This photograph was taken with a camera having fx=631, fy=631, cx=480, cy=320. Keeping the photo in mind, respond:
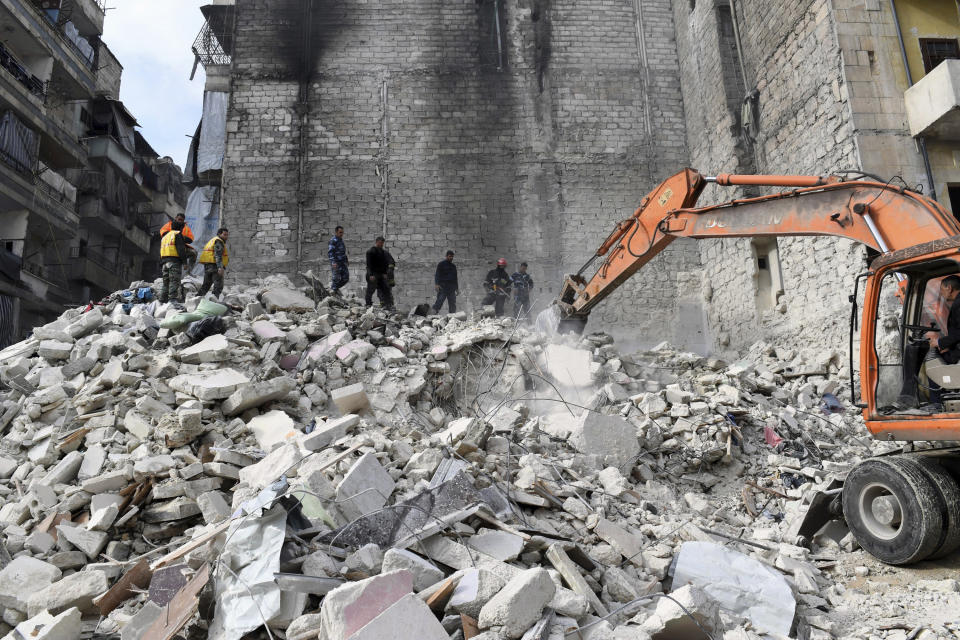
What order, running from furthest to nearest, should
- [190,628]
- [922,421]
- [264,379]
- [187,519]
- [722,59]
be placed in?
[722,59] → [264,379] → [187,519] → [922,421] → [190,628]

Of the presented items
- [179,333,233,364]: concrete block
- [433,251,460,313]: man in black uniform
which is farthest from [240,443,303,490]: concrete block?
[433,251,460,313]: man in black uniform

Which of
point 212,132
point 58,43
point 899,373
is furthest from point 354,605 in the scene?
point 58,43

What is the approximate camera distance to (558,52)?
586 inches

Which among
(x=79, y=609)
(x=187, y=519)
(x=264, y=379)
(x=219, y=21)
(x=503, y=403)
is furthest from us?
(x=219, y=21)

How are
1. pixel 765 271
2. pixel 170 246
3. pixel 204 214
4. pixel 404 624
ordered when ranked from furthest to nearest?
pixel 204 214, pixel 765 271, pixel 170 246, pixel 404 624

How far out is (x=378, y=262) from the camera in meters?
10.2

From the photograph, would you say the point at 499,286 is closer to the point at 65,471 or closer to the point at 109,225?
the point at 65,471

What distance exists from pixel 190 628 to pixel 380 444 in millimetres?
1926

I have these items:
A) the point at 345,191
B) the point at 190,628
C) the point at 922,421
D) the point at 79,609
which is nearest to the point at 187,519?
the point at 79,609

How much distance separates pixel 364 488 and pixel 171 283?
612 centimetres

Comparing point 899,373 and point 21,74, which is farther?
point 21,74

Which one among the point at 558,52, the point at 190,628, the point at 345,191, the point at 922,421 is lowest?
the point at 190,628

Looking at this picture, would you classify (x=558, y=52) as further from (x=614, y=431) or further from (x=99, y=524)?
(x=99, y=524)

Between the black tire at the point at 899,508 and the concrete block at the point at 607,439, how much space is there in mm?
1845
